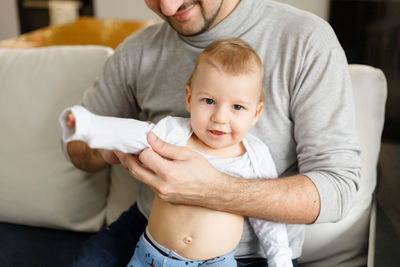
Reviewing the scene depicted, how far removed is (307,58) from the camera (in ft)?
3.54

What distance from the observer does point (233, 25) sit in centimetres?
115

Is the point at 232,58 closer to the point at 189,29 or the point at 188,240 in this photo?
the point at 189,29

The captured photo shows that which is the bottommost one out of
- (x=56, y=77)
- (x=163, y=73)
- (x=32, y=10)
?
(x=32, y=10)

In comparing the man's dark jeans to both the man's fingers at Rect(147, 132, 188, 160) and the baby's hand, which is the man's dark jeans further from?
the baby's hand

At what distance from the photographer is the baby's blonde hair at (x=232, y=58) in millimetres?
958

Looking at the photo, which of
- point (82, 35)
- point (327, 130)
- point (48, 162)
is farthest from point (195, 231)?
point (82, 35)

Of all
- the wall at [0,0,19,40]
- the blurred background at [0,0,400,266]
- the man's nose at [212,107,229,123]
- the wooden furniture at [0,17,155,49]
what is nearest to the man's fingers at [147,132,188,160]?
the man's nose at [212,107,229,123]

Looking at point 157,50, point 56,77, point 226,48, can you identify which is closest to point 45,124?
point 56,77

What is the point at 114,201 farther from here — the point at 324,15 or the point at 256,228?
the point at 324,15

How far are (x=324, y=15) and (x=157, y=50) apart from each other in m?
3.67

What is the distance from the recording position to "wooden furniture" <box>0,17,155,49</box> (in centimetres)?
256

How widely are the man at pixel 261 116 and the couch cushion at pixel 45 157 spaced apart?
191mm

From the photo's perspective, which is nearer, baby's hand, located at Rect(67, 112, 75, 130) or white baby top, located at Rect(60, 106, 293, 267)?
baby's hand, located at Rect(67, 112, 75, 130)

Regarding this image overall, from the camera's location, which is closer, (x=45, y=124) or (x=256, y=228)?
(x=256, y=228)
